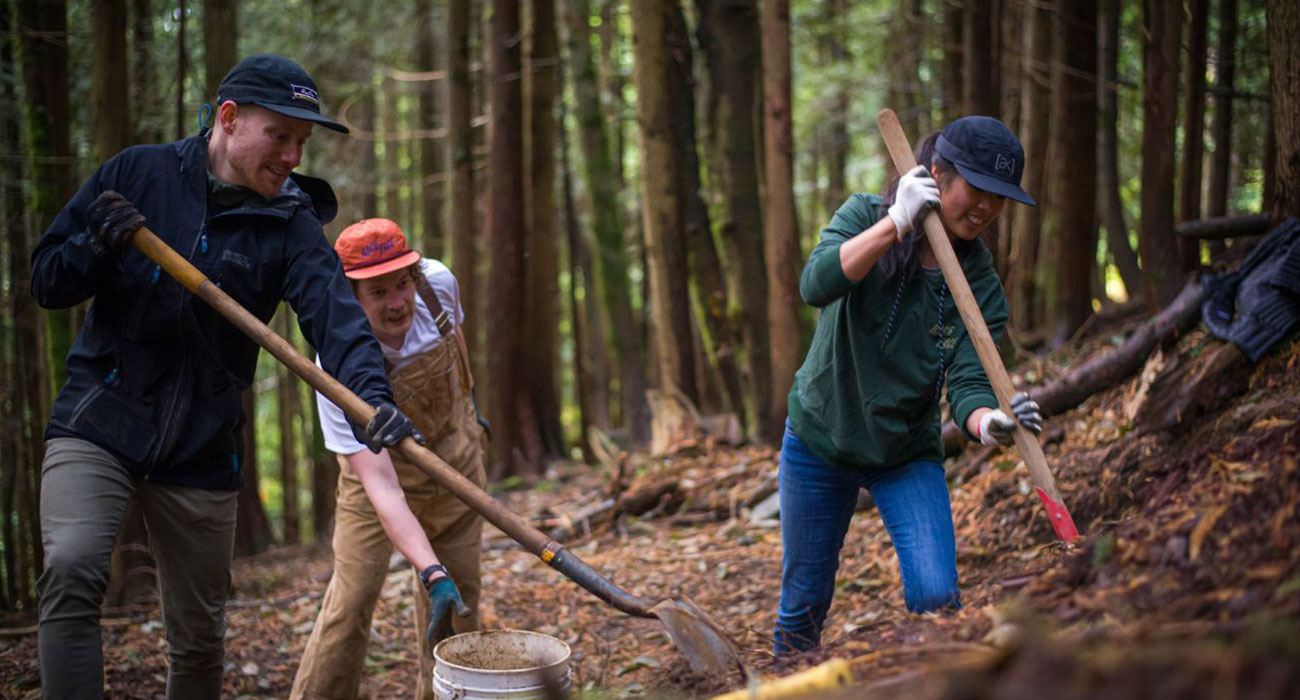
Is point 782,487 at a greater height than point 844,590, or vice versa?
point 782,487

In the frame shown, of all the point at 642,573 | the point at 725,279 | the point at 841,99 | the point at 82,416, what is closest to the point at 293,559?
the point at 642,573

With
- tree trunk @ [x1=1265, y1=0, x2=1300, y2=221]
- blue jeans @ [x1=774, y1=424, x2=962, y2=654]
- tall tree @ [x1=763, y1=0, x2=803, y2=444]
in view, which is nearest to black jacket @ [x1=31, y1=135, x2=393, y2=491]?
blue jeans @ [x1=774, y1=424, x2=962, y2=654]

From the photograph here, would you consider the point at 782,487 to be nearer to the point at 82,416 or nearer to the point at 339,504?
the point at 339,504

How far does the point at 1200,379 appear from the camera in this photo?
4.97 meters

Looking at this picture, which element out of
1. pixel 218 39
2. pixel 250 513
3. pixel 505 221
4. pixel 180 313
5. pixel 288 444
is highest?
pixel 218 39

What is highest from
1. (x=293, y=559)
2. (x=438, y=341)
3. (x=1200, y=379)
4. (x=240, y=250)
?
(x=240, y=250)

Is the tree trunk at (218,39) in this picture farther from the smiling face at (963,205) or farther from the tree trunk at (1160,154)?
the tree trunk at (1160,154)

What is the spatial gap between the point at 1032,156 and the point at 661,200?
342cm

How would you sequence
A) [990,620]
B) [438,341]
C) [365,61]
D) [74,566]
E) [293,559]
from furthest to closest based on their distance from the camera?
[365,61], [293,559], [438,341], [74,566], [990,620]

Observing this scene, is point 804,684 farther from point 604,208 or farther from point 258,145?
point 604,208

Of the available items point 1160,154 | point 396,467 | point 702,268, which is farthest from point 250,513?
point 1160,154

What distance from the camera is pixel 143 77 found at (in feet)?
30.5

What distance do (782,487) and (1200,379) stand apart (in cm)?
242

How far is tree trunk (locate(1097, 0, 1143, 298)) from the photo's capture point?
843 cm
